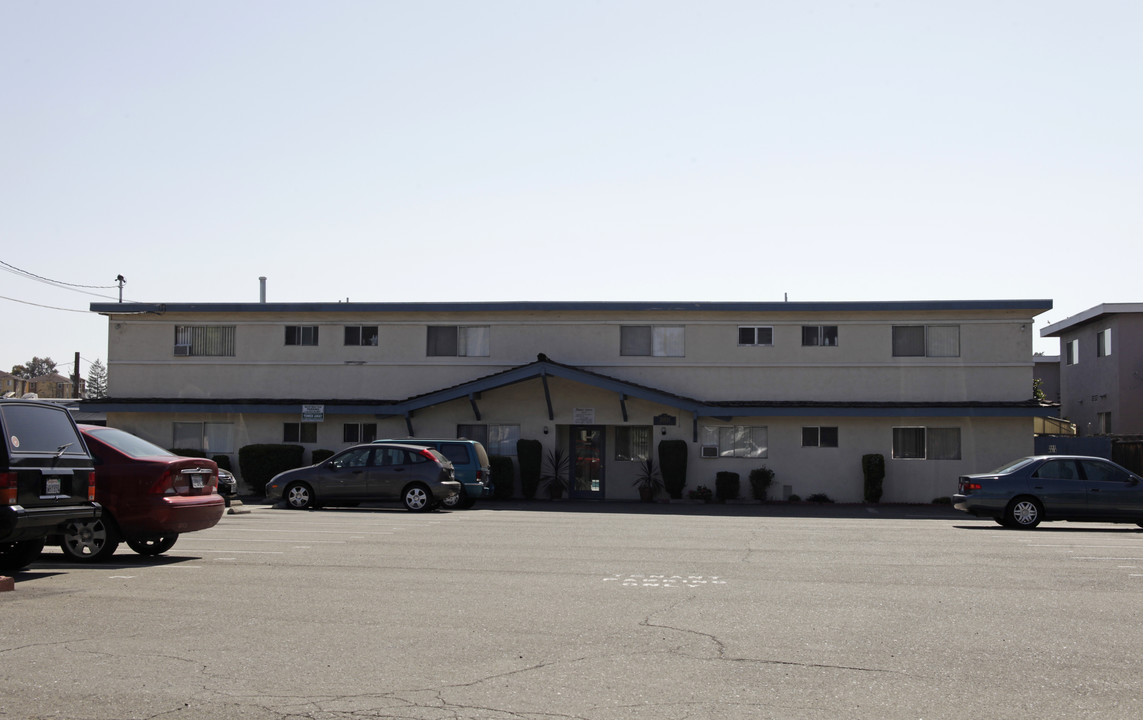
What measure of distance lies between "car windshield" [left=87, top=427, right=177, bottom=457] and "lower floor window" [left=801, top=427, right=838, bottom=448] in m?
21.3

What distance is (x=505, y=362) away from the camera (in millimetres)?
33031

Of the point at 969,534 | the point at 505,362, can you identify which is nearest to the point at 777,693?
the point at 969,534

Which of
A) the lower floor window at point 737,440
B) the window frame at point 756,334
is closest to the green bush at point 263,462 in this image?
the lower floor window at point 737,440

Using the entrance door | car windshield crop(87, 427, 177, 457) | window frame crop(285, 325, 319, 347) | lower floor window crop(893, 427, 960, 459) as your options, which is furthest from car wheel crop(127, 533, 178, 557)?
lower floor window crop(893, 427, 960, 459)

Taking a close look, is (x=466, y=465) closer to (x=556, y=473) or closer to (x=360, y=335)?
(x=556, y=473)

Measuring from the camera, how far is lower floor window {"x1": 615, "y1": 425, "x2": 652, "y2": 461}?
32219 mm

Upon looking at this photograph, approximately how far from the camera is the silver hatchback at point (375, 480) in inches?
968

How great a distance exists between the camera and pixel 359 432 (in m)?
33.4

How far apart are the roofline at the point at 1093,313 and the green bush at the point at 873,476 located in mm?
12912

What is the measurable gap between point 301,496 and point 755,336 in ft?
45.4

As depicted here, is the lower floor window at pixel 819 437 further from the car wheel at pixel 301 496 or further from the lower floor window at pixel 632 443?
the car wheel at pixel 301 496

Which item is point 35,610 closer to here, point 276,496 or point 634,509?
point 276,496

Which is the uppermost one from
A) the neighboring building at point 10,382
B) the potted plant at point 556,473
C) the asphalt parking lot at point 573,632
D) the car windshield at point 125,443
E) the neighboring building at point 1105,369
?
the neighboring building at point 10,382

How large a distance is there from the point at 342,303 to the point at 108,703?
27.0m
